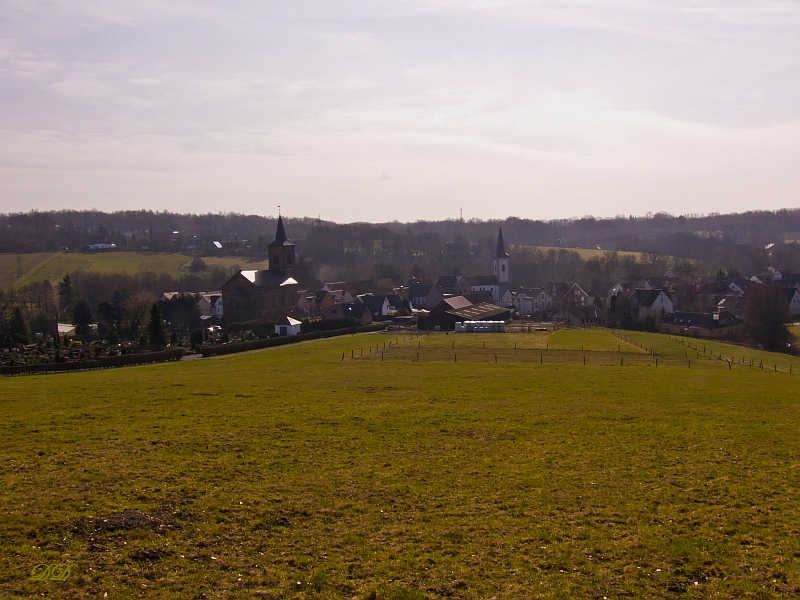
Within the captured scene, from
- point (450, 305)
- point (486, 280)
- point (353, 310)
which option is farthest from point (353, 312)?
point (486, 280)

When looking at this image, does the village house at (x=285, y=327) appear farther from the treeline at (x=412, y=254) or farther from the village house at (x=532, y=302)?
the treeline at (x=412, y=254)

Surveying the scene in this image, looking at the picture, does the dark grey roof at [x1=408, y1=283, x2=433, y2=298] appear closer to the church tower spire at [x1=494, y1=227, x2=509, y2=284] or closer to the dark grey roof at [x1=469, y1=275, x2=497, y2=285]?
the dark grey roof at [x1=469, y1=275, x2=497, y2=285]

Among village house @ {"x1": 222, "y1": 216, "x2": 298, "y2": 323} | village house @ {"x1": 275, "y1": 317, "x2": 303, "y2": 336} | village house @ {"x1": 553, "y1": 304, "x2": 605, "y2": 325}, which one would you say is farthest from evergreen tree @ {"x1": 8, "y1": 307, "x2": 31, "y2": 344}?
village house @ {"x1": 553, "y1": 304, "x2": 605, "y2": 325}

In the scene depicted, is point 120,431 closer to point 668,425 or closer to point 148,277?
point 668,425

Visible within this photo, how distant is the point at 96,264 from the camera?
123m

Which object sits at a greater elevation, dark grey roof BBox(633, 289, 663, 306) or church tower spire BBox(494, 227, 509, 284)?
church tower spire BBox(494, 227, 509, 284)

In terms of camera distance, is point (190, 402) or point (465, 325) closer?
point (190, 402)

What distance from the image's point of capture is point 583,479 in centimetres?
1441

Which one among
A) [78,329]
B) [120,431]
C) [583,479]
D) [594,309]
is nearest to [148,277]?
[78,329]

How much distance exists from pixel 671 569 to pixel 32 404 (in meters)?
21.6

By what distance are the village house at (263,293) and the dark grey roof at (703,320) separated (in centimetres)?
4470

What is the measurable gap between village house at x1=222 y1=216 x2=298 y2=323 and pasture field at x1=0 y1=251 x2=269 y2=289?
40.4m

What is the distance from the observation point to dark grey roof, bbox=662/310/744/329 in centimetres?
7133

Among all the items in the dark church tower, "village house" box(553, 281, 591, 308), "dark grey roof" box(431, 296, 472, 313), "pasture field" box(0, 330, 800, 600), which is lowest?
"village house" box(553, 281, 591, 308)
